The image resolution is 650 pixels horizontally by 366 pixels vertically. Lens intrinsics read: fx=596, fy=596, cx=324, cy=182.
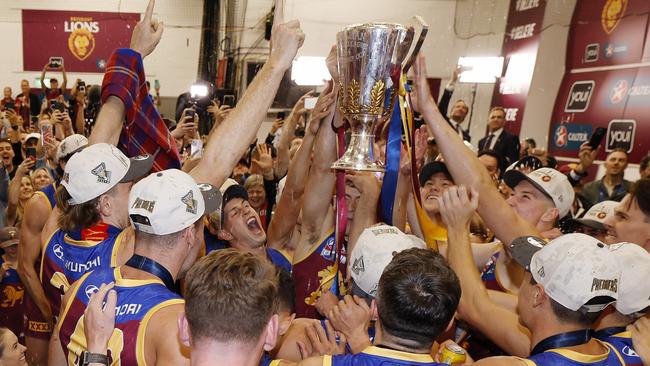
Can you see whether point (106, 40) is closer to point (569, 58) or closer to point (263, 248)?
point (569, 58)

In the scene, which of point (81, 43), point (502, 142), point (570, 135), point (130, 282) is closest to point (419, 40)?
point (130, 282)

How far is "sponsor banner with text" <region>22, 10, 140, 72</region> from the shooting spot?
14109 millimetres

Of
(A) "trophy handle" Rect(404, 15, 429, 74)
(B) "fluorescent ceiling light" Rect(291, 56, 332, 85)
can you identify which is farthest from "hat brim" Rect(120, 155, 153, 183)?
(B) "fluorescent ceiling light" Rect(291, 56, 332, 85)

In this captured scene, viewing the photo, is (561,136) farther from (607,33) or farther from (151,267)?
(151,267)

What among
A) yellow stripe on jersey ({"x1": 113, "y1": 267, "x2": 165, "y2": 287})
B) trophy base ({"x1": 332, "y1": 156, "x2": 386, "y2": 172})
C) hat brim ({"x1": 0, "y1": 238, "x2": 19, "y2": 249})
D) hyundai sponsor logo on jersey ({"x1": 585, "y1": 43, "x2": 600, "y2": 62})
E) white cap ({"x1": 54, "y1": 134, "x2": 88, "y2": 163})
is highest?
hyundai sponsor logo on jersey ({"x1": 585, "y1": 43, "x2": 600, "y2": 62})

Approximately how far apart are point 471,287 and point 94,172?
5.20 feet

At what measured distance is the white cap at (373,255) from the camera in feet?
6.96

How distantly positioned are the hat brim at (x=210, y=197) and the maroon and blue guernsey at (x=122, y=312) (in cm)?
37

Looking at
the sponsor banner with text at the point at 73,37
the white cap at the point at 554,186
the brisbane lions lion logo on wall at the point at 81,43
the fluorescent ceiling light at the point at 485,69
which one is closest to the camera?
the white cap at the point at 554,186

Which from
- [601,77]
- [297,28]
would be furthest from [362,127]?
[601,77]

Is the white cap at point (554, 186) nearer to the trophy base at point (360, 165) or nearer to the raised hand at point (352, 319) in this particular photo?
the trophy base at point (360, 165)

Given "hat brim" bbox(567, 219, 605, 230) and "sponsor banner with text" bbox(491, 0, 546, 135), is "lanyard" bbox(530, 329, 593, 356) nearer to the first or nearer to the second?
"hat brim" bbox(567, 219, 605, 230)

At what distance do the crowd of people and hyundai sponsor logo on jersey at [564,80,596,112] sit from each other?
5.74 meters

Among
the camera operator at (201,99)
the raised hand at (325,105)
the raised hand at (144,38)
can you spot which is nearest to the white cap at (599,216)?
the raised hand at (325,105)
